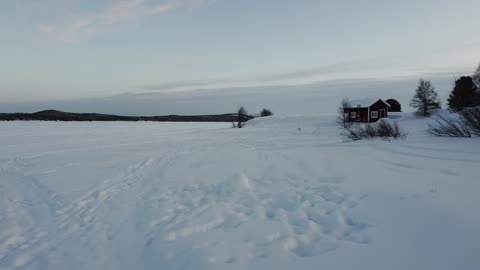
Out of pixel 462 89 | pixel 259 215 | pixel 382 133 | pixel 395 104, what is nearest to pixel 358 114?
pixel 462 89

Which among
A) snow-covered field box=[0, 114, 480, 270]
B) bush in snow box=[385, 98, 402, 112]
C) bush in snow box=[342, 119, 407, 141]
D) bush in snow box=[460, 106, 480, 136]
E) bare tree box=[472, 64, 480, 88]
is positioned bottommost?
snow-covered field box=[0, 114, 480, 270]

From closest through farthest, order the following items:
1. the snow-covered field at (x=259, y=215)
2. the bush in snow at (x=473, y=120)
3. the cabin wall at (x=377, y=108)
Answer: the snow-covered field at (x=259, y=215) < the bush in snow at (x=473, y=120) < the cabin wall at (x=377, y=108)

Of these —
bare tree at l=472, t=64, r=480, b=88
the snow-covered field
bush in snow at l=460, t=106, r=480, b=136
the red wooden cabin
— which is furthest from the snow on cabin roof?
the snow-covered field

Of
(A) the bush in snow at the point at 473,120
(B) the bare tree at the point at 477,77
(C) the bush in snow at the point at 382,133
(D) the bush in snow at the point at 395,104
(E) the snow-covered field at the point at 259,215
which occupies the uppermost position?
(B) the bare tree at the point at 477,77

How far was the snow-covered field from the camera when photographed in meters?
3.58

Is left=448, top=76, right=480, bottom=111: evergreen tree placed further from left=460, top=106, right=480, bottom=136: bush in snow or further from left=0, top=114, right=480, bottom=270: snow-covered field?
left=0, top=114, right=480, bottom=270: snow-covered field

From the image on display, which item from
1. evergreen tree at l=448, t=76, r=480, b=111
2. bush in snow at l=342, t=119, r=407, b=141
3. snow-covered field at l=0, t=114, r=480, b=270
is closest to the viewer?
snow-covered field at l=0, t=114, r=480, b=270

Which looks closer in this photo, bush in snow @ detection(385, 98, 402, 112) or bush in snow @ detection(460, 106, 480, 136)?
bush in snow @ detection(460, 106, 480, 136)

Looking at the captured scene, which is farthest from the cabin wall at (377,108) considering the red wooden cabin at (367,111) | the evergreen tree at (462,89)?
the evergreen tree at (462,89)

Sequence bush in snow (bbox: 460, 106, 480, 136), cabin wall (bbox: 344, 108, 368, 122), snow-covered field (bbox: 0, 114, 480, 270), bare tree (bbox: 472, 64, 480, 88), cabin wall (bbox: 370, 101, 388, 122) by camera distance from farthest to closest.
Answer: cabin wall (bbox: 344, 108, 368, 122) → cabin wall (bbox: 370, 101, 388, 122) → bare tree (bbox: 472, 64, 480, 88) → bush in snow (bbox: 460, 106, 480, 136) → snow-covered field (bbox: 0, 114, 480, 270)

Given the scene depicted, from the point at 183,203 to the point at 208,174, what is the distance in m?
2.38

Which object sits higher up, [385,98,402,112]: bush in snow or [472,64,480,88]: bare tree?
[472,64,480,88]: bare tree

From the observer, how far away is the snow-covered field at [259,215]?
11.8 feet

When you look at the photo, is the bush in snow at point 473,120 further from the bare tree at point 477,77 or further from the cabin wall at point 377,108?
the bare tree at point 477,77
